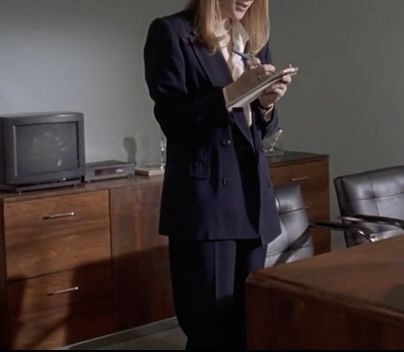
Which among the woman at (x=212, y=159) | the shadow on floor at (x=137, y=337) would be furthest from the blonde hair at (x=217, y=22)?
the shadow on floor at (x=137, y=337)

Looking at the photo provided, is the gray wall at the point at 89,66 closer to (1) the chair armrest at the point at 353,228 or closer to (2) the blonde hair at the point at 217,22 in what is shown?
(1) the chair armrest at the point at 353,228

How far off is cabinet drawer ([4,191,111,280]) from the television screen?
0.17m

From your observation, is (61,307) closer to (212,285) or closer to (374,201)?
(212,285)

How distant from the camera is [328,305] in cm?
161

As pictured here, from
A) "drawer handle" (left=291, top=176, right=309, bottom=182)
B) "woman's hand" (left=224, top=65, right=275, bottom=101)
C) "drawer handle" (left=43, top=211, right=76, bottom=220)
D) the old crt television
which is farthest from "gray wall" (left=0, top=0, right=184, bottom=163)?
"woman's hand" (left=224, top=65, right=275, bottom=101)

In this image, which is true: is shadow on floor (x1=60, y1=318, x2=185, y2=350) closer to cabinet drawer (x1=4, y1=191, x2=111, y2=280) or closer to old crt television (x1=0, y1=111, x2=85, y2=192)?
cabinet drawer (x1=4, y1=191, x2=111, y2=280)

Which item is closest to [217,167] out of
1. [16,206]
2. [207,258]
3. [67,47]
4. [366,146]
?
[207,258]

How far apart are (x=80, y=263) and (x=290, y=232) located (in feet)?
3.37

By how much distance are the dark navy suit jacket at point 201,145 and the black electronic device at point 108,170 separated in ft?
3.90

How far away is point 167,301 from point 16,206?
2.93 feet

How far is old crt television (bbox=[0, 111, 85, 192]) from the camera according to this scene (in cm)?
323

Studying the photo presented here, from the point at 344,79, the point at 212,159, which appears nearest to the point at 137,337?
the point at 212,159

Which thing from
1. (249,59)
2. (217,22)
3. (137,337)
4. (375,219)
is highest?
(217,22)

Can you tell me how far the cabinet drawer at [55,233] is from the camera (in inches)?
124
